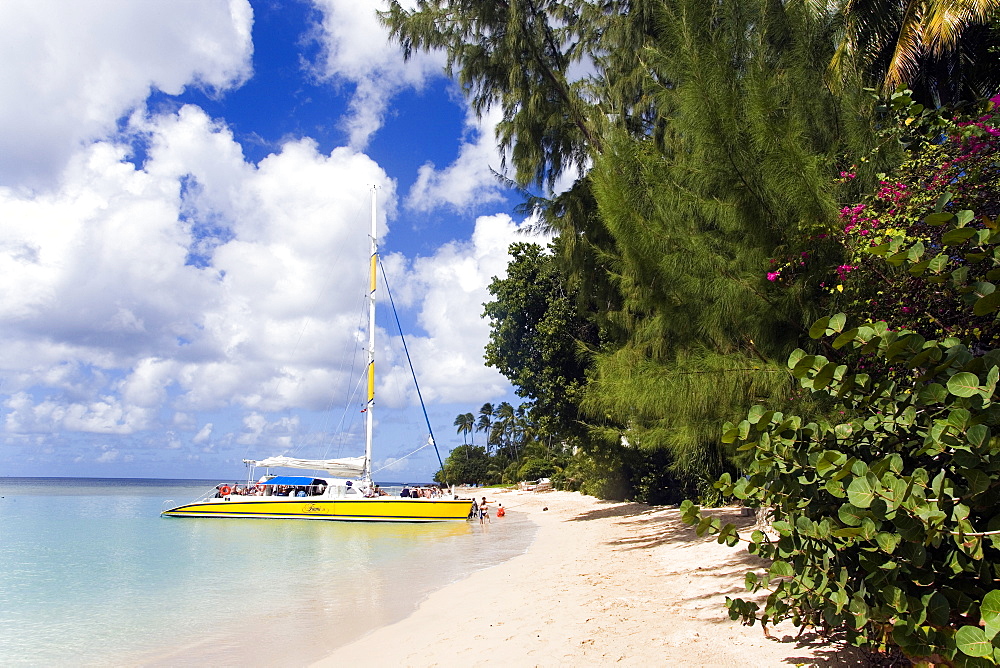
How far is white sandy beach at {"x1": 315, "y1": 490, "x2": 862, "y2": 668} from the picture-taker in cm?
458

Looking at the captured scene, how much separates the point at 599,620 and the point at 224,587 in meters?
9.41

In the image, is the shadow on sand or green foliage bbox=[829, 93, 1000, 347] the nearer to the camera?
green foliage bbox=[829, 93, 1000, 347]

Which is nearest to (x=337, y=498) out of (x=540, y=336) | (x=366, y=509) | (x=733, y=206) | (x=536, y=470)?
(x=366, y=509)

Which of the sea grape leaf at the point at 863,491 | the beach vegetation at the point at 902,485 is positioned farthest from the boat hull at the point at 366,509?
the sea grape leaf at the point at 863,491

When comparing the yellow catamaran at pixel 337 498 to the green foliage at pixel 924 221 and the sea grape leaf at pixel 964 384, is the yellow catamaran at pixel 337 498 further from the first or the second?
the sea grape leaf at pixel 964 384

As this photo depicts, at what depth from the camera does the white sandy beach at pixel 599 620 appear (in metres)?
4.58

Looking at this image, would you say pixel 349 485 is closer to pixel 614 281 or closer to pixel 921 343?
pixel 614 281

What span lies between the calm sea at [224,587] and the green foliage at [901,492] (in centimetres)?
601

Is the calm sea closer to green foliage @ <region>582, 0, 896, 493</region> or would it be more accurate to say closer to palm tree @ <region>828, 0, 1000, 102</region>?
green foliage @ <region>582, 0, 896, 493</region>

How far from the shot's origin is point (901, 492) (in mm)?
2006

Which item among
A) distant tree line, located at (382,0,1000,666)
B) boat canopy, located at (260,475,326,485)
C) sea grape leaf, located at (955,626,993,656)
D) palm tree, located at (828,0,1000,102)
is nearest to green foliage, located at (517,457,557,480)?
boat canopy, located at (260,475,326,485)

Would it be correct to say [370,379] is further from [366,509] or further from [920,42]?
[920,42]

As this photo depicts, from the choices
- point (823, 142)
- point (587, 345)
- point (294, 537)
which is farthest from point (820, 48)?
point (294, 537)

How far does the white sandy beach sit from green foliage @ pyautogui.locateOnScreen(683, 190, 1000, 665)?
1.52 metres
